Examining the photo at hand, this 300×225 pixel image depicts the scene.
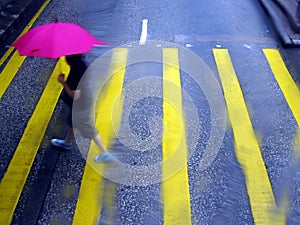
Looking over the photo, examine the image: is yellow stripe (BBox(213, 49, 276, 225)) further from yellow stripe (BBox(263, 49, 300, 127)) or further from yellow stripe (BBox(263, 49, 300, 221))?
yellow stripe (BBox(263, 49, 300, 127))

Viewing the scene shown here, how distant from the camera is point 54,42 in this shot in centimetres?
332

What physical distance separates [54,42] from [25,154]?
5.45 feet

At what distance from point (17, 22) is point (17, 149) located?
365 cm

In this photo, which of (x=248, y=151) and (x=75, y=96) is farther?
(x=248, y=151)

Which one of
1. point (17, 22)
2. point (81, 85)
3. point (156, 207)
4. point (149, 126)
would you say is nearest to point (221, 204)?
point (156, 207)

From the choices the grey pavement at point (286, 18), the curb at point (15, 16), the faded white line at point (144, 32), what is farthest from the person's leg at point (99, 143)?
the grey pavement at point (286, 18)

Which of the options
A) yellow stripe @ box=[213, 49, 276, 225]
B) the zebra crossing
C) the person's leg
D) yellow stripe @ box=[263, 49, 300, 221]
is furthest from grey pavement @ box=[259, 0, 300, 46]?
the person's leg

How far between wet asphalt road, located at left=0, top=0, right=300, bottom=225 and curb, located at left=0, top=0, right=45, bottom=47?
296 millimetres

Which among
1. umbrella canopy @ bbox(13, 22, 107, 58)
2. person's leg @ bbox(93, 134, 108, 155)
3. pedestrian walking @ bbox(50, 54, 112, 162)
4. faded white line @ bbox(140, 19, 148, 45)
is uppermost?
umbrella canopy @ bbox(13, 22, 107, 58)

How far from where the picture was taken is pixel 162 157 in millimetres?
4371

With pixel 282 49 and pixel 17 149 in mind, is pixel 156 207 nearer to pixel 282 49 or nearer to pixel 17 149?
pixel 17 149

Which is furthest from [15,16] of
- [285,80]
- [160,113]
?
[285,80]

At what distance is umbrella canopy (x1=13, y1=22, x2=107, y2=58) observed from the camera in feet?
10.8

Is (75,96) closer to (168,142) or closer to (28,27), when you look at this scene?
(168,142)
